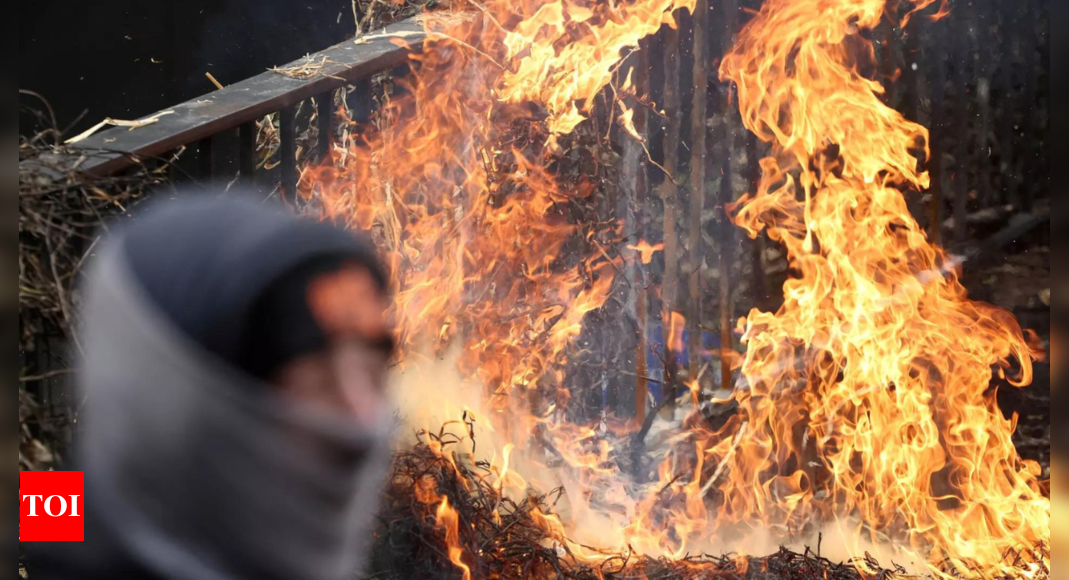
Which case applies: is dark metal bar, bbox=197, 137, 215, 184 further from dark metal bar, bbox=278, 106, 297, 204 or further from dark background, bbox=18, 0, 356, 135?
dark background, bbox=18, 0, 356, 135

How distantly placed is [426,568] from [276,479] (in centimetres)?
281

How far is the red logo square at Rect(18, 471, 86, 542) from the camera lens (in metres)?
1.66

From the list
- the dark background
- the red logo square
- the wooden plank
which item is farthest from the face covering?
the dark background

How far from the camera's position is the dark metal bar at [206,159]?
11.3ft

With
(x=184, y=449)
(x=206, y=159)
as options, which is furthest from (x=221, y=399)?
(x=206, y=159)

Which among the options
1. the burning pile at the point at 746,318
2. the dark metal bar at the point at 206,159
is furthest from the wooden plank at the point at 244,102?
the burning pile at the point at 746,318

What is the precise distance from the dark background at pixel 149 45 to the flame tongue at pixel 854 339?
3.10m

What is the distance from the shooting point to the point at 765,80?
5559mm

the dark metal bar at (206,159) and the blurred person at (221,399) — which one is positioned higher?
the dark metal bar at (206,159)

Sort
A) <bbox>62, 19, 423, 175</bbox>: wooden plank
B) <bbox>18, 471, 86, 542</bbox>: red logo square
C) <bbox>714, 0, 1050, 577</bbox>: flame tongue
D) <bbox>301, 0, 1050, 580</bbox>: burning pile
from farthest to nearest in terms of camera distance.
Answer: <bbox>714, 0, 1050, 577</bbox>: flame tongue, <bbox>301, 0, 1050, 580</bbox>: burning pile, <bbox>62, 19, 423, 175</bbox>: wooden plank, <bbox>18, 471, 86, 542</bbox>: red logo square

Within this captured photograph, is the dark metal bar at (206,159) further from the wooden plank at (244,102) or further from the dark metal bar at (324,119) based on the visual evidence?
the dark metal bar at (324,119)

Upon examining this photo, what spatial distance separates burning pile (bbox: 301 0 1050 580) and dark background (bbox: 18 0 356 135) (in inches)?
33.3

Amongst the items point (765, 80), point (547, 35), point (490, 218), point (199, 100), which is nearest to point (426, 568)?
point (490, 218)

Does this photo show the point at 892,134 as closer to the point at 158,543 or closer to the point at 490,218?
the point at 490,218
